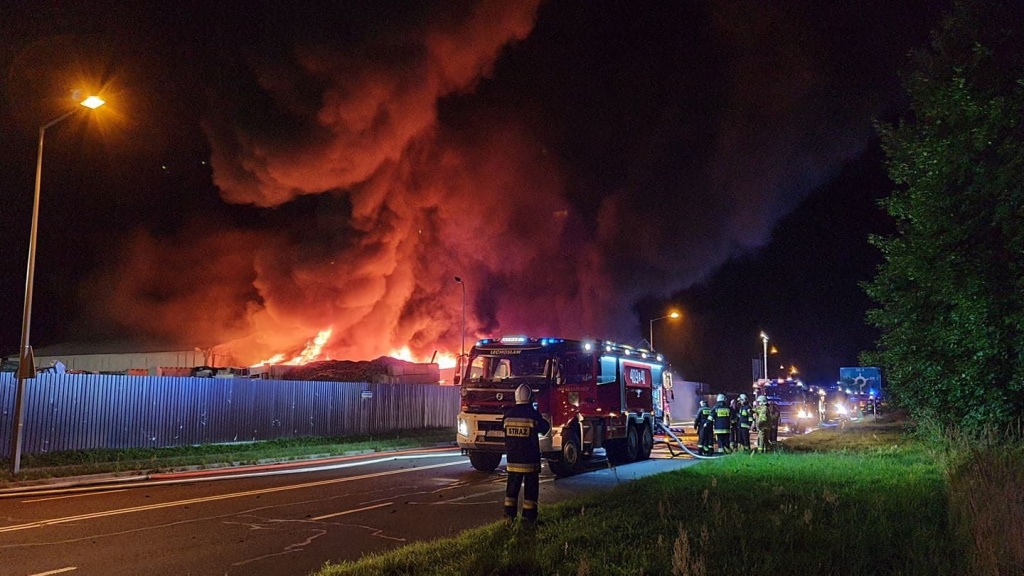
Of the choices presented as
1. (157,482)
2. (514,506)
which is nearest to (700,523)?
(514,506)

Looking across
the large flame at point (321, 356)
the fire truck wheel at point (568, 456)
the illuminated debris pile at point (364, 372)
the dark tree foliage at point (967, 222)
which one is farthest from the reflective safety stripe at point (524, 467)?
the large flame at point (321, 356)

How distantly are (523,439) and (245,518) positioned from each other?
12.4ft

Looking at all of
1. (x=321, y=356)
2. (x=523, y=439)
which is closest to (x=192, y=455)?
(x=523, y=439)

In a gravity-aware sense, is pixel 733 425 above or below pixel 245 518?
above

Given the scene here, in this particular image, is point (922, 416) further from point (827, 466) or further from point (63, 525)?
point (63, 525)

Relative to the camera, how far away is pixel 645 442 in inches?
615

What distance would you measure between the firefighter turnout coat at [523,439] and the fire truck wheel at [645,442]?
8543 millimetres

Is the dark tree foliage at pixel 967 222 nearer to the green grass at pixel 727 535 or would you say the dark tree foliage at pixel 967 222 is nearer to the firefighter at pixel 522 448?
the green grass at pixel 727 535

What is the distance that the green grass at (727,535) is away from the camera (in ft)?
Answer: 17.0

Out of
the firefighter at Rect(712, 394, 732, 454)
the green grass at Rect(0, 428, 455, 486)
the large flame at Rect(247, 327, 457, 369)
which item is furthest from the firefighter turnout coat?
the large flame at Rect(247, 327, 457, 369)

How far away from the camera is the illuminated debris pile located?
34.0 meters

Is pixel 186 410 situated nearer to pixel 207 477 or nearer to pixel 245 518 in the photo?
pixel 207 477

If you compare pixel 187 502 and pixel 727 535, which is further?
pixel 187 502

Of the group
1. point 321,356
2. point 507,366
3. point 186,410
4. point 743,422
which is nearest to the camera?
point 507,366
